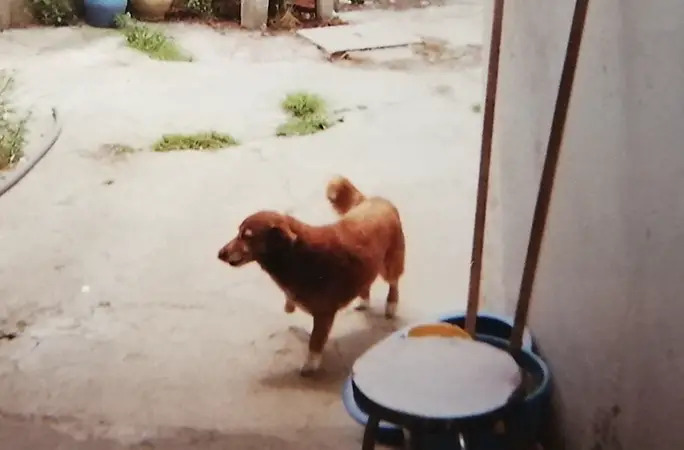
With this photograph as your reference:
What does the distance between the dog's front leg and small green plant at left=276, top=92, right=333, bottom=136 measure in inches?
61.9

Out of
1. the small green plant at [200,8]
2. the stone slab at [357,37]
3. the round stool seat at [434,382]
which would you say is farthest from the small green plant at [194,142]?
the small green plant at [200,8]

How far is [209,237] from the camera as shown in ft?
8.42

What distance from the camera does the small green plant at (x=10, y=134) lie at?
119 inches

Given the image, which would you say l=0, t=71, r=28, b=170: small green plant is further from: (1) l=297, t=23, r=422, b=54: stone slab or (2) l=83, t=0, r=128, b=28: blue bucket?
(1) l=297, t=23, r=422, b=54: stone slab

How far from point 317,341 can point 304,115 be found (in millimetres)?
1788

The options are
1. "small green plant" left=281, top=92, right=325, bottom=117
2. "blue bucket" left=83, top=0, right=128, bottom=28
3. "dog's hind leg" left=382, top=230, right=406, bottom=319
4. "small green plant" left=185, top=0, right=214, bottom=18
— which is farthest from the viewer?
"small green plant" left=185, top=0, right=214, bottom=18

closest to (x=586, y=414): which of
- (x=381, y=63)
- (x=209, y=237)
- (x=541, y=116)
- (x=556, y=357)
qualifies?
(x=556, y=357)

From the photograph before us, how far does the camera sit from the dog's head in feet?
5.84

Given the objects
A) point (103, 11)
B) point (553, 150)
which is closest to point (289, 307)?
point (553, 150)

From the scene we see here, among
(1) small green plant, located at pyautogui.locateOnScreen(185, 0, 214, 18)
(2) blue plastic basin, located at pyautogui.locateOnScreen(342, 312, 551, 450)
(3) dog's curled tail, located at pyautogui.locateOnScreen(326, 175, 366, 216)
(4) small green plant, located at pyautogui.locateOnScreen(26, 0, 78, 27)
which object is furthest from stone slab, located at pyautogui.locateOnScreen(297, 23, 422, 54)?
(2) blue plastic basin, located at pyautogui.locateOnScreen(342, 312, 551, 450)

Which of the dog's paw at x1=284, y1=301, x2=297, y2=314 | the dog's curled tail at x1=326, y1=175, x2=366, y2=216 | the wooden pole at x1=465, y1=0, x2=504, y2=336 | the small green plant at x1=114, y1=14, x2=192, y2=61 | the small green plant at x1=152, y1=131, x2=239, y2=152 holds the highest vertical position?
the wooden pole at x1=465, y1=0, x2=504, y2=336

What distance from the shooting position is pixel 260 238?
1.78m

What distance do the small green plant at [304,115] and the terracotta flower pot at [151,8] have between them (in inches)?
63.9

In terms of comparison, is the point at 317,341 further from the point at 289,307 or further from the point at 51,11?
the point at 51,11
